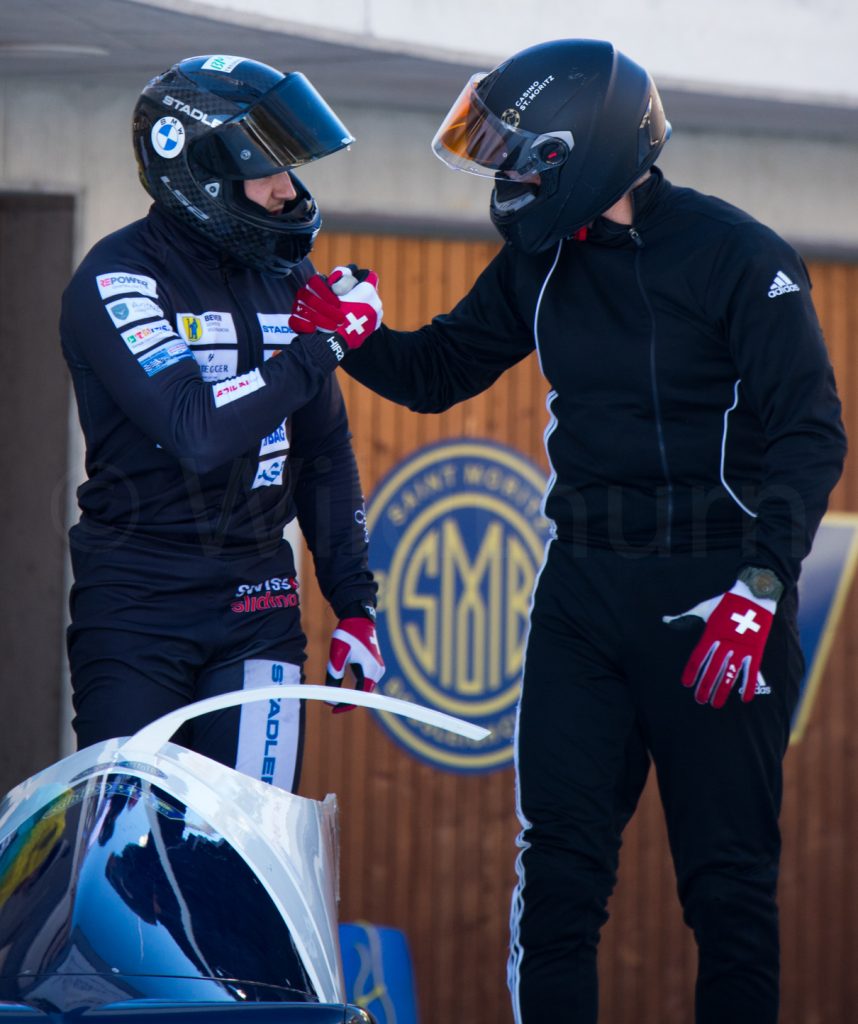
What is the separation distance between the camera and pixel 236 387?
2855 mm

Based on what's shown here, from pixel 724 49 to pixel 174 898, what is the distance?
349cm

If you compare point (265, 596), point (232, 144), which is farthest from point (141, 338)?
point (265, 596)

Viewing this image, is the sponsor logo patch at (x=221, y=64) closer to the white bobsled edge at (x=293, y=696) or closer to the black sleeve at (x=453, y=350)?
the black sleeve at (x=453, y=350)

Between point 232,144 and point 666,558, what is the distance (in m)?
1.14

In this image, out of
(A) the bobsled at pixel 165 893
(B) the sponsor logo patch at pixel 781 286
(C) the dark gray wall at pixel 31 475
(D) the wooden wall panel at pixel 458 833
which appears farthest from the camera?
(D) the wooden wall panel at pixel 458 833

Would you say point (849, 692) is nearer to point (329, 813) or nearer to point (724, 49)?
point (724, 49)

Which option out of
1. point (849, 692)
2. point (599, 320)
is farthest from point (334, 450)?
point (849, 692)

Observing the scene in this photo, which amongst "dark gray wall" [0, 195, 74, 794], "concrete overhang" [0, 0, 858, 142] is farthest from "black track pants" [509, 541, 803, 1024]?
"dark gray wall" [0, 195, 74, 794]

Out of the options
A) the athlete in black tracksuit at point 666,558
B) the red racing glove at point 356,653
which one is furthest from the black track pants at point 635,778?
the red racing glove at point 356,653

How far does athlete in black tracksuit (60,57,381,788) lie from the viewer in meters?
2.85

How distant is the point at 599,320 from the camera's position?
9.66ft

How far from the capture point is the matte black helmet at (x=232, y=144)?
3.01 meters

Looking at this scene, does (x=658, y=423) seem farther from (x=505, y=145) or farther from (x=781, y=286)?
(x=505, y=145)

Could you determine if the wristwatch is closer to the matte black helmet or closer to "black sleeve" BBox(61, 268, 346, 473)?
"black sleeve" BBox(61, 268, 346, 473)
